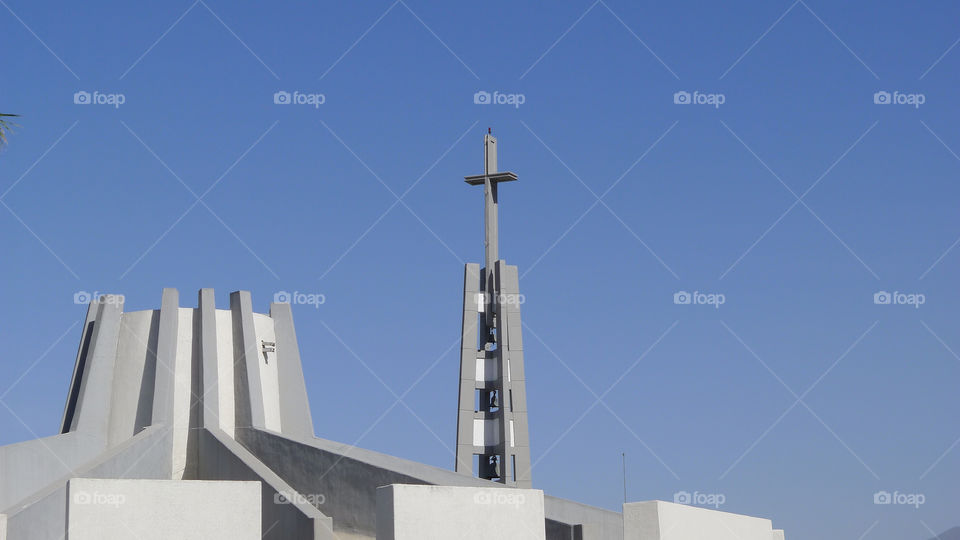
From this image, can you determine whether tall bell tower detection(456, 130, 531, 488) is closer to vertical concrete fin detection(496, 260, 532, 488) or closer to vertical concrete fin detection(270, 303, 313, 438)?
vertical concrete fin detection(496, 260, 532, 488)

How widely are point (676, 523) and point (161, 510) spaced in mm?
6225

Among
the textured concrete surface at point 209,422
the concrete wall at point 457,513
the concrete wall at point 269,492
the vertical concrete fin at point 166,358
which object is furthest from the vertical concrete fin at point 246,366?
the concrete wall at point 457,513

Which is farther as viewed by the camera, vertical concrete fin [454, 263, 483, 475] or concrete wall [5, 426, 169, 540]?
vertical concrete fin [454, 263, 483, 475]

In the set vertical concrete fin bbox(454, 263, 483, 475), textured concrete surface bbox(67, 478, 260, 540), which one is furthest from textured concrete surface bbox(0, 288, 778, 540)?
textured concrete surface bbox(67, 478, 260, 540)

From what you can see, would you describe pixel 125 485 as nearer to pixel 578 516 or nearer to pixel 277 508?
pixel 277 508

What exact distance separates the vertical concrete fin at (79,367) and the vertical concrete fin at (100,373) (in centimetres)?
43

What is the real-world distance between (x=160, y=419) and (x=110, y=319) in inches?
101

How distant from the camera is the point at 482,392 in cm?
2577

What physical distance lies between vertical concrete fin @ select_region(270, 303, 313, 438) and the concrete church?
3cm

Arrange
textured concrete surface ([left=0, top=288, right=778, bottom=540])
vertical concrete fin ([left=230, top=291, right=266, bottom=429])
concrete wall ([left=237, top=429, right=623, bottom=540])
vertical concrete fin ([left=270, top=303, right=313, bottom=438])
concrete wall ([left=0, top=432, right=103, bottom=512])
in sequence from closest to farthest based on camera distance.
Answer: concrete wall ([left=237, top=429, right=623, bottom=540]) → textured concrete surface ([left=0, top=288, right=778, bottom=540]) → concrete wall ([left=0, top=432, right=103, bottom=512]) → vertical concrete fin ([left=230, top=291, right=266, bottom=429]) → vertical concrete fin ([left=270, top=303, right=313, bottom=438])

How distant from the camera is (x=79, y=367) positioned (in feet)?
77.7

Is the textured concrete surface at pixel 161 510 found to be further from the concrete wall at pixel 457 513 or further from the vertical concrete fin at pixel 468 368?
the vertical concrete fin at pixel 468 368

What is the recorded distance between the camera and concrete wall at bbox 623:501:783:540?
13.9m

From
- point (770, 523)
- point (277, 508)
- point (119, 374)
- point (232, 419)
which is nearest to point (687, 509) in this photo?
point (770, 523)
